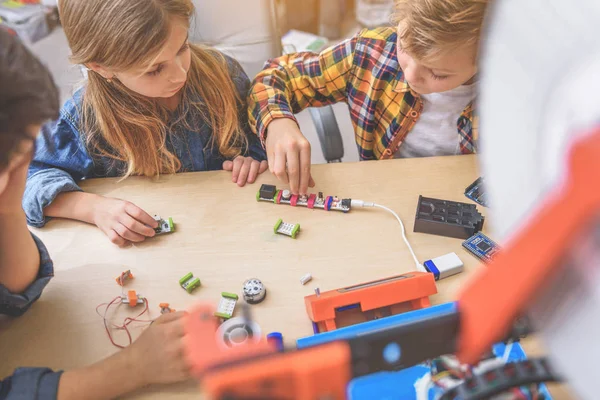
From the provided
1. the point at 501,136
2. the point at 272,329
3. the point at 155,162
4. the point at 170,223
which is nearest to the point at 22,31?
the point at 155,162

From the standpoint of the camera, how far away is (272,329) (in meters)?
0.67

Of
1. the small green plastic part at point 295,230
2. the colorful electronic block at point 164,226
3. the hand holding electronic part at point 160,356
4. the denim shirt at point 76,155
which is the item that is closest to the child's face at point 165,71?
the denim shirt at point 76,155

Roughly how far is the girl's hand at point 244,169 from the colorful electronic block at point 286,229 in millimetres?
142

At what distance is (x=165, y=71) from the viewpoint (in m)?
0.86

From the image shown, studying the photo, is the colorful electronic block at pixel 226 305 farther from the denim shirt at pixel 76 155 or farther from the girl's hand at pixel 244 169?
the denim shirt at pixel 76 155

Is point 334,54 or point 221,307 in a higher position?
point 334,54

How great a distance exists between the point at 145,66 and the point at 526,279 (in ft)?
2.46

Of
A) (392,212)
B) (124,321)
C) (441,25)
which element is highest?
(441,25)

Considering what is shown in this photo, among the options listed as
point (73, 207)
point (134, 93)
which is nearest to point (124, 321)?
point (73, 207)

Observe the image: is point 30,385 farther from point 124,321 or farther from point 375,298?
point 375,298

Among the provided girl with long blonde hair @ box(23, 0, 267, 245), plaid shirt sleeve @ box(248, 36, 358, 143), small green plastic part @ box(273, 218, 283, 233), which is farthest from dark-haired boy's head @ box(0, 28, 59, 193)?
plaid shirt sleeve @ box(248, 36, 358, 143)

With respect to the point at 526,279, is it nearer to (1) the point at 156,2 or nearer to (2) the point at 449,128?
(1) the point at 156,2

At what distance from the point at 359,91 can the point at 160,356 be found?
0.74 m

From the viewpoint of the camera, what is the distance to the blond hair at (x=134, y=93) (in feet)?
2.57
